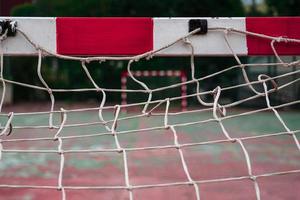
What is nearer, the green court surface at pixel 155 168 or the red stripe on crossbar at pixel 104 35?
the red stripe on crossbar at pixel 104 35

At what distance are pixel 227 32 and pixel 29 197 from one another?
4.84 feet

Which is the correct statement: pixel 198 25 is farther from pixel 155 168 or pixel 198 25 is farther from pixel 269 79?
pixel 155 168

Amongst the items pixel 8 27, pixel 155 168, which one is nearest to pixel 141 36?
pixel 8 27

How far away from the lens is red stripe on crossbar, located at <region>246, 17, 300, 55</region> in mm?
1041

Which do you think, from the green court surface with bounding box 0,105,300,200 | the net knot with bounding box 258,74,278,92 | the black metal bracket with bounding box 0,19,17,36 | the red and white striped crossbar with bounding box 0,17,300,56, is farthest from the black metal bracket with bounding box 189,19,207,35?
the green court surface with bounding box 0,105,300,200

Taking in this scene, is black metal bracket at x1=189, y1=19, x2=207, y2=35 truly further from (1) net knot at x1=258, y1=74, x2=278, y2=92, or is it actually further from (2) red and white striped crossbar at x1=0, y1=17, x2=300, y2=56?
(1) net knot at x1=258, y1=74, x2=278, y2=92

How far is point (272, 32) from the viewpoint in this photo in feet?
3.43

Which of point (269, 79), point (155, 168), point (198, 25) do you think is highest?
point (198, 25)

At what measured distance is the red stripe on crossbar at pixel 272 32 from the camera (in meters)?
1.04

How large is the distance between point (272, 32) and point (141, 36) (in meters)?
0.26

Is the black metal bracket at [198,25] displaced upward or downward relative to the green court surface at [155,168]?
upward


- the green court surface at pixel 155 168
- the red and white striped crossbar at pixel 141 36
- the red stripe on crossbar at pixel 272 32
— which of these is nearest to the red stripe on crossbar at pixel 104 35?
the red and white striped crossbar at pixel 141 36

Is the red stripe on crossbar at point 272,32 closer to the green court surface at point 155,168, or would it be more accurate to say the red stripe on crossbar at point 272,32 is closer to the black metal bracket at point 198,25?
the black metal bracket at point 198,25

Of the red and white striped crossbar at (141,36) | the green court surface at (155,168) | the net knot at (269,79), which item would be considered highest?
the red and white striped crossbar at (141,36)
